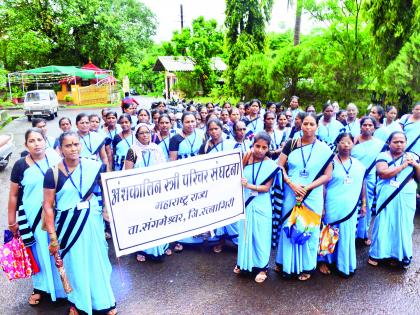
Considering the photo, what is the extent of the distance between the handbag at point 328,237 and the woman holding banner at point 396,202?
0.62 meters

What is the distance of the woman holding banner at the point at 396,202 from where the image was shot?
4.28 meters

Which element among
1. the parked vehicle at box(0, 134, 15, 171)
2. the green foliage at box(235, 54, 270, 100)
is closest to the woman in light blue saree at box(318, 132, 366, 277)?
the parked vehicle at box(0, 134, 15, 171)

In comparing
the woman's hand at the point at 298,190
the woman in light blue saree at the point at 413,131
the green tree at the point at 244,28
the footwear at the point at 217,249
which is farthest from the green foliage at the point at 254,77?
the woman's hand at the point at 298,190

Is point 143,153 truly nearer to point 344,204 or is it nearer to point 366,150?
point 344,204

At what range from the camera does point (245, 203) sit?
4.24 meters

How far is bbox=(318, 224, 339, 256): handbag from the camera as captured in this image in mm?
4289

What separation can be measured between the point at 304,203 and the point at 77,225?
2352mm

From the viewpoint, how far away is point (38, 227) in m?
3.76

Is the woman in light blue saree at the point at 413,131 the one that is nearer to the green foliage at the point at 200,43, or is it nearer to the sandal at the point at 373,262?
the sandal at the point at 373,262

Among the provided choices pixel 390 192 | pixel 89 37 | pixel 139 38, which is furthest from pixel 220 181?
pixel 139 38

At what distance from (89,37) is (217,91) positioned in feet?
67.4

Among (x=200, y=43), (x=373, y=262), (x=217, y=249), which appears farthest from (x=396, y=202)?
(x=200, y=43)

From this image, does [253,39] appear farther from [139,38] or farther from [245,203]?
[139,38]

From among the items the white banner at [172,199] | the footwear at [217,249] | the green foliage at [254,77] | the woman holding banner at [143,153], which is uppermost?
the green foliage at [254,77]
